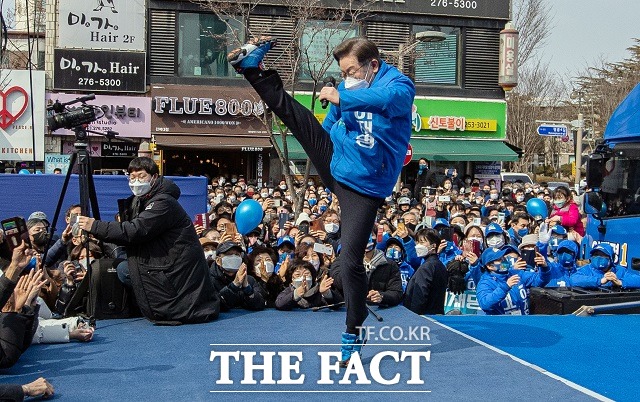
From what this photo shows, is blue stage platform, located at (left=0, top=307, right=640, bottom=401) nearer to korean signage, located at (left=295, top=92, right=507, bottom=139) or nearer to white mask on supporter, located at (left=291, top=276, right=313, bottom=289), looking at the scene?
white mask on supporter, located at (left=291, top=276, right=313, bottom=289)

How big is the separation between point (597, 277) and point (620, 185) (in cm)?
155

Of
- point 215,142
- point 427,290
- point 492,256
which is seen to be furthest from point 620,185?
point 215,142

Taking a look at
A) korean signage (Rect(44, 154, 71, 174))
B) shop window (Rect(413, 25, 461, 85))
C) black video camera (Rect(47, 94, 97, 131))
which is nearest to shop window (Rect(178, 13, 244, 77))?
korean signage (Rect(44, 154, 71, 174))

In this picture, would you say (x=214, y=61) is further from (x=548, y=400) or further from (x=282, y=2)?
(x=548, y=400)

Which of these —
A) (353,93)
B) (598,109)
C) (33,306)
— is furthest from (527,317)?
(598,109)

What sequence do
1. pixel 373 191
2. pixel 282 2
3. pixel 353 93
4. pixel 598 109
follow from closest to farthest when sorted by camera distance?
1. pixel 353 93
2. pixel 373 191
3. pixel 282 2
4. pixel 598 109

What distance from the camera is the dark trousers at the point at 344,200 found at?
16.7ft

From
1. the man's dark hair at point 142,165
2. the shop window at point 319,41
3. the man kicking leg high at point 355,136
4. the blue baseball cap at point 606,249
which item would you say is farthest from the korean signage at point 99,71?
the man kicking leg high at point 355,136

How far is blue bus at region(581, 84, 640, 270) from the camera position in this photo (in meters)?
9.29

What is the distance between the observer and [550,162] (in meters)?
55.4

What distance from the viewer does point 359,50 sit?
493 cm

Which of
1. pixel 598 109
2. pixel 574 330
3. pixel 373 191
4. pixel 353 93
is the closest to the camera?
pixel 353 93

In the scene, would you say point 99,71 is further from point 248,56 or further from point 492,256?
point 248,56

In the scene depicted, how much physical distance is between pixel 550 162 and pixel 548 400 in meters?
53.4
